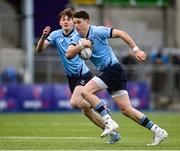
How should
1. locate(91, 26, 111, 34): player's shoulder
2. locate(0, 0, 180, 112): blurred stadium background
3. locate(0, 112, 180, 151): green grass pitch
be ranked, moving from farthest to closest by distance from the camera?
locate(0, 0, 180, 112): blurred stadium background < locate(91, 26, 111, 34): player's shoulder < locate(0, 112, 180, 151): green grass pitch

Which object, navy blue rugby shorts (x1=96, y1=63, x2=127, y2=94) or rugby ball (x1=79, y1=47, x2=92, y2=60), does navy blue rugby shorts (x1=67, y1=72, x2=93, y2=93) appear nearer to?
navy blue rugby shorts (x1=96, y1=63, x2=127, y2=94)

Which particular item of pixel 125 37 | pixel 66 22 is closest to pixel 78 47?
pixel 125 37

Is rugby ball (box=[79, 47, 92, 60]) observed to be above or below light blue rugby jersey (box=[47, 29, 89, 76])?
above

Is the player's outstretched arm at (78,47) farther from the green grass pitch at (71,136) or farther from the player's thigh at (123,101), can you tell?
the green grass pitch at (71,136)

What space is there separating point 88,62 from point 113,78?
60.2 feet

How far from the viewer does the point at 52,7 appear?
131ft

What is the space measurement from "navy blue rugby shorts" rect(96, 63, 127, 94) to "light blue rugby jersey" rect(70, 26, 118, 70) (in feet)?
0.35

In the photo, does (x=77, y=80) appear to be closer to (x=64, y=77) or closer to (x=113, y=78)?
(x=113, y=78)

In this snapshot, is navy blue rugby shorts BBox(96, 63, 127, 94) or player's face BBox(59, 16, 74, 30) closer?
navy blue rugby shorts BBox(96, 63, 127, 94)

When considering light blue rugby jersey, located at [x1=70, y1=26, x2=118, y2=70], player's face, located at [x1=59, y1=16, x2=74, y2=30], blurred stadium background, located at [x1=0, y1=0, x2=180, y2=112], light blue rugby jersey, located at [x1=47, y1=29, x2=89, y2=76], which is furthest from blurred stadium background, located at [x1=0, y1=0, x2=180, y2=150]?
player's face, located at [x1=59, y1=16, x2=74, y2=30]

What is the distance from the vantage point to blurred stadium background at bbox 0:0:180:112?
3253 centimetres

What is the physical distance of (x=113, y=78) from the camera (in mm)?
14938

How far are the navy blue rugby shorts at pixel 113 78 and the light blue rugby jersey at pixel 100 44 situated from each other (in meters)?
0.11

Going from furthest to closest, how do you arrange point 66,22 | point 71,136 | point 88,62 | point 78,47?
point 88,62 < point 71,136 < point 66,22 < point 78,47
